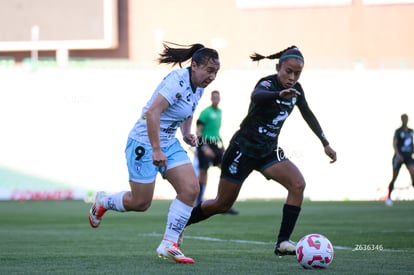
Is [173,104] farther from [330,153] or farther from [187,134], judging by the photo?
[330,153]

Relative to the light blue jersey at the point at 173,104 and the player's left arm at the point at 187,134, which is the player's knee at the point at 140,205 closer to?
the light blue jersey at the point at 173,104

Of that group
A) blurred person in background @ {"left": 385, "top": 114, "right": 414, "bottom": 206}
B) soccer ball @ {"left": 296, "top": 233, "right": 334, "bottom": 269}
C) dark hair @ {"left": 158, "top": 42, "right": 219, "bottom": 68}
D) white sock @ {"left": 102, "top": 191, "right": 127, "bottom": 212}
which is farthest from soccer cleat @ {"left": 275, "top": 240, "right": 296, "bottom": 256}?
blurred person in background @ {"left": 385, "top": 114, "right": 414, "bottom": 206}

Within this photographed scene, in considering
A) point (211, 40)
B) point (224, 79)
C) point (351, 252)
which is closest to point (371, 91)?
point (224, 79)

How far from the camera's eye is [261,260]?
8.94m

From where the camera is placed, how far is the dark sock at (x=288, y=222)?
930 centimetres

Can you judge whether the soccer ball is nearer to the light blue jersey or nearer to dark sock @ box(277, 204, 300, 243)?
dark sock @ box(277, 204, 300, 243)

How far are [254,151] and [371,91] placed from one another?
19.3 meters

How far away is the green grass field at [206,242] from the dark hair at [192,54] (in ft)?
6.18

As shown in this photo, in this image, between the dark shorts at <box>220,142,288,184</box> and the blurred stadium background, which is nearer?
→ the dark shorts at <box>220,142,288,184</box>

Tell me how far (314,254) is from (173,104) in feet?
6.20

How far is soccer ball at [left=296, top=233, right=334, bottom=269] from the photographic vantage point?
322 inches

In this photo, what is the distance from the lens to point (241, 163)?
9523 millimetres

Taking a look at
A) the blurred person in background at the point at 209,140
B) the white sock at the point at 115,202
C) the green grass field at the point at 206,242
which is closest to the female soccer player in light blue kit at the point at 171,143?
the white sock at the point at 115,202

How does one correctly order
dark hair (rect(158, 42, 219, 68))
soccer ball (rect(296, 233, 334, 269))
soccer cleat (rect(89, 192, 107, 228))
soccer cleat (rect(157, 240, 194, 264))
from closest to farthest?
soccer ball (rect(296, 233, 334, 269))
soccer cleat (rect(157, 240, 194, 264))
dark hair (rect(158, 42, 219, 68))
soccer cleat (rect(89, 192, 107, 228))
